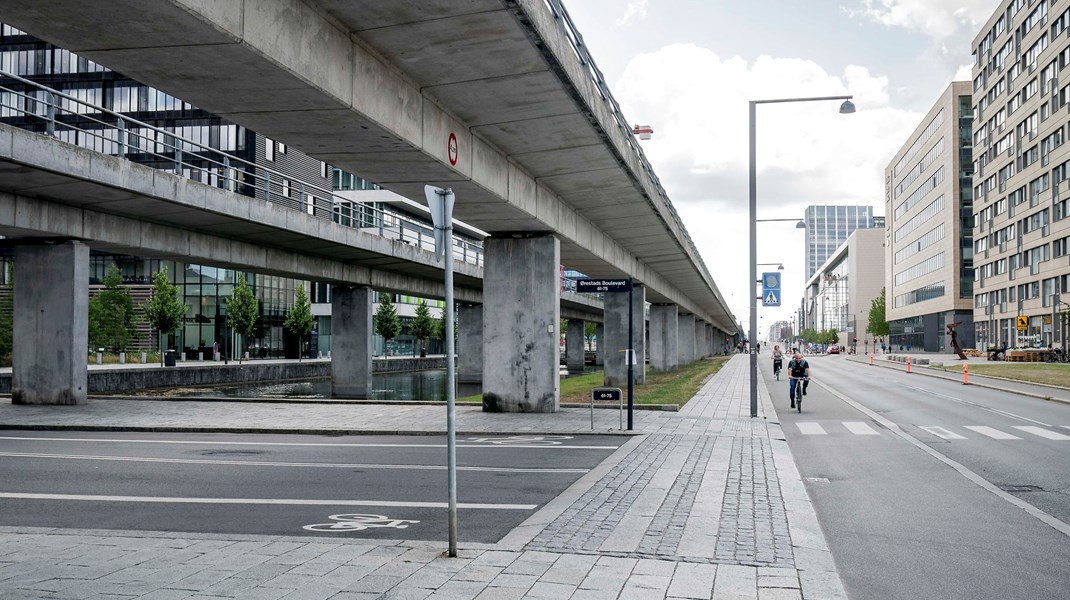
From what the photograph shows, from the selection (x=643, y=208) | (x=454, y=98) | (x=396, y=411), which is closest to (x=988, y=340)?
(x=643, y=208)

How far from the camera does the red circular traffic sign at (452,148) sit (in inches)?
527

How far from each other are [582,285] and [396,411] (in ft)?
22.2

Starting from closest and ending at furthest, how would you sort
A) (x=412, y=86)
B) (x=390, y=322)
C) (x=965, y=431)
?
(x=412, y=86) → (x=965, y=431) → (x=390, y=322)

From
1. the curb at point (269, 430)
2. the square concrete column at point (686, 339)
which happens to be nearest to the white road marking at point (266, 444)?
the curb at point (269, 430)

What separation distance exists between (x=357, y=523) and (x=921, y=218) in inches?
4211

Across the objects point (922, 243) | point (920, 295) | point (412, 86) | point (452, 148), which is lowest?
point (452, 148)

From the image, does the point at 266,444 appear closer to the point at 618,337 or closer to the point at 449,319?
the point at 449,319

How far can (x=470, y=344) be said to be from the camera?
57.1m

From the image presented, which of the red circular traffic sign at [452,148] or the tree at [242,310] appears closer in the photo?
the red circular traffic sign at [452,148]

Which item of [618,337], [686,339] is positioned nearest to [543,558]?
[618,337]

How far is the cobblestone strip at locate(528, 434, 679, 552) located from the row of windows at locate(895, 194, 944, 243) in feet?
304

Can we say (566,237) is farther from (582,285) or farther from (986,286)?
(986,286)

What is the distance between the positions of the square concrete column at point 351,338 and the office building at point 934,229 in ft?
212

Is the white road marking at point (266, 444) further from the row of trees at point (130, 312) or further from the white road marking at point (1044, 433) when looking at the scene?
the row of trees at point (130, 312)
